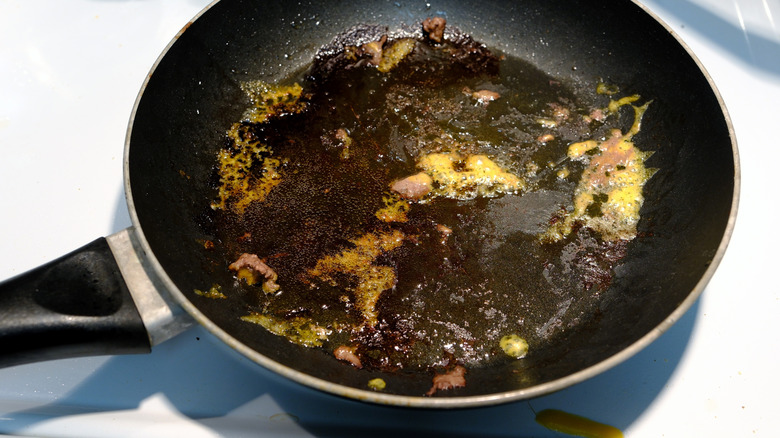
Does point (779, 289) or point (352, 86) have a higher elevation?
point (352, 86)

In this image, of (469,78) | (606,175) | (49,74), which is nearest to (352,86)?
(469,78)

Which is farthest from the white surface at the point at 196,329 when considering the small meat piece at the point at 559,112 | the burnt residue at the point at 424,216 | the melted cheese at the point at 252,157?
the small meat piece at the point at 559,112

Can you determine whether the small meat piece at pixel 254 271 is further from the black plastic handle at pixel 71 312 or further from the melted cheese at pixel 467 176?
the melted cheese at pixel 467 176

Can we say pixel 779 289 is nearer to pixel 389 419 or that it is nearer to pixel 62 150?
pixel 389 419

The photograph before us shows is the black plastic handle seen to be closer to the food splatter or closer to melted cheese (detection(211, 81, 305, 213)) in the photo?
melted cheese (detection(211, 81, 305, 213))

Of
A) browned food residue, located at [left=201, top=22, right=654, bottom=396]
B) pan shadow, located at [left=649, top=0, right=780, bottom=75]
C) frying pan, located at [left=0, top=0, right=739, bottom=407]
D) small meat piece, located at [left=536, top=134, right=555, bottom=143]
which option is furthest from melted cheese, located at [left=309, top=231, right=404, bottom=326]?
pan shadow, located at [left=649, top=0, right=780, bottom=75]

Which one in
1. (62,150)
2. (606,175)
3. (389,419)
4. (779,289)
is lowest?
(389,419)
